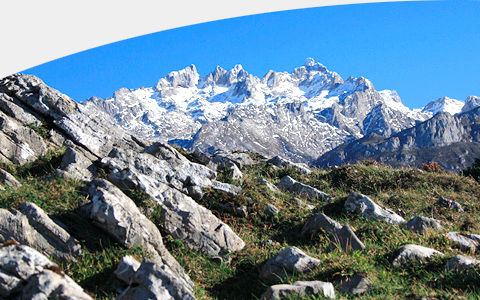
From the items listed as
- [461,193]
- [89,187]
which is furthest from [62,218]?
[461,193]

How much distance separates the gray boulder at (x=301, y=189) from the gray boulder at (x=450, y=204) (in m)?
4.51

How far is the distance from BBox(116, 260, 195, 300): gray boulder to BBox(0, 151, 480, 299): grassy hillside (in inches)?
33.4

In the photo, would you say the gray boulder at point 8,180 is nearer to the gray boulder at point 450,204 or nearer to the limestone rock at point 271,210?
the limestone rock at point 271,210

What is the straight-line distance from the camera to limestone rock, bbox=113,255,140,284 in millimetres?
7148

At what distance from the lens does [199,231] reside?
9.70 m

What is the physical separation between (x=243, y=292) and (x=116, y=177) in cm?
587

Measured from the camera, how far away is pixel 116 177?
37.0ft

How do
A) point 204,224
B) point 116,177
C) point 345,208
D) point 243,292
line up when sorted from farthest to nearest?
point 345,208 → point 116,177 → point 204,224 → point 243,292

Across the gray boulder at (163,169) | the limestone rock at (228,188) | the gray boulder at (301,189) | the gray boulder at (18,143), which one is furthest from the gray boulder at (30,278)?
the gray boulder at (301,189)

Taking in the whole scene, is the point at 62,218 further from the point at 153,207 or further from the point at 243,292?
the point at 243,292

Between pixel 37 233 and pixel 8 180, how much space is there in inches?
183

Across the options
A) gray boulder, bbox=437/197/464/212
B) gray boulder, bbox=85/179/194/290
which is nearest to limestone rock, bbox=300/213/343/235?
gray boulder, bbox=85/179/194/290

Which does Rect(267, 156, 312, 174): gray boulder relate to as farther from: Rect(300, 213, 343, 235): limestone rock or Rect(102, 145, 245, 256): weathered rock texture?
Rect(300, 213, 343, 235): limestone rock

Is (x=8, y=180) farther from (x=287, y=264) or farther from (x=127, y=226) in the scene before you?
(x=287, y=264)
